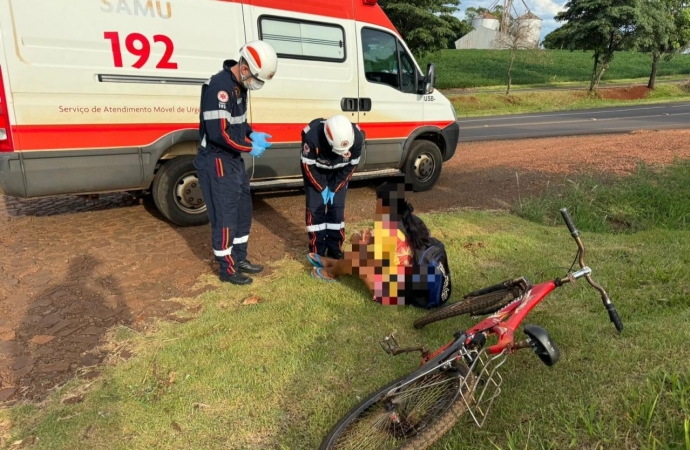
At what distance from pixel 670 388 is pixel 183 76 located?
194 inches

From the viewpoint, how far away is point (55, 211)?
615cm

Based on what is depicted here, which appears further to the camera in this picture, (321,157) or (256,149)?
(321,157)

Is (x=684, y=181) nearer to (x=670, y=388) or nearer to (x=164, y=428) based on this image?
(x=670, y=388)

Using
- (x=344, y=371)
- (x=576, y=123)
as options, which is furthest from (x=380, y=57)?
(x=576, y=123)

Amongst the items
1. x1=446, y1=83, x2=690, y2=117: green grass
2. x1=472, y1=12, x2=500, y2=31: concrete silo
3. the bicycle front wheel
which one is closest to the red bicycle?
the bicycle front wheel

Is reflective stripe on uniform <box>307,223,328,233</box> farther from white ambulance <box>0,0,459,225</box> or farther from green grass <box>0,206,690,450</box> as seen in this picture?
white ambulance <box>0,0,459,225</box>

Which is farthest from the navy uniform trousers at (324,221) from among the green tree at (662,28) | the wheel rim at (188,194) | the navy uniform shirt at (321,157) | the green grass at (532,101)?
the green tree at (662,28)

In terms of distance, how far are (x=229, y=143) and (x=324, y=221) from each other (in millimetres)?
1221

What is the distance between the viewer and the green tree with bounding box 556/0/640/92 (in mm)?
24484

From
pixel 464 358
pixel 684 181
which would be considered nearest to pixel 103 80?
pixel 464 358

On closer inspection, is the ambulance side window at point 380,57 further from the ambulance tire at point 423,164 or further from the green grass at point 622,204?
the green grass at point 622,204

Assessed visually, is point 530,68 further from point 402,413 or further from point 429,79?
point 402,413

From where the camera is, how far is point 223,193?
4.05 metres

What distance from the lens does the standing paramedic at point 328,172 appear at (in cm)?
407
